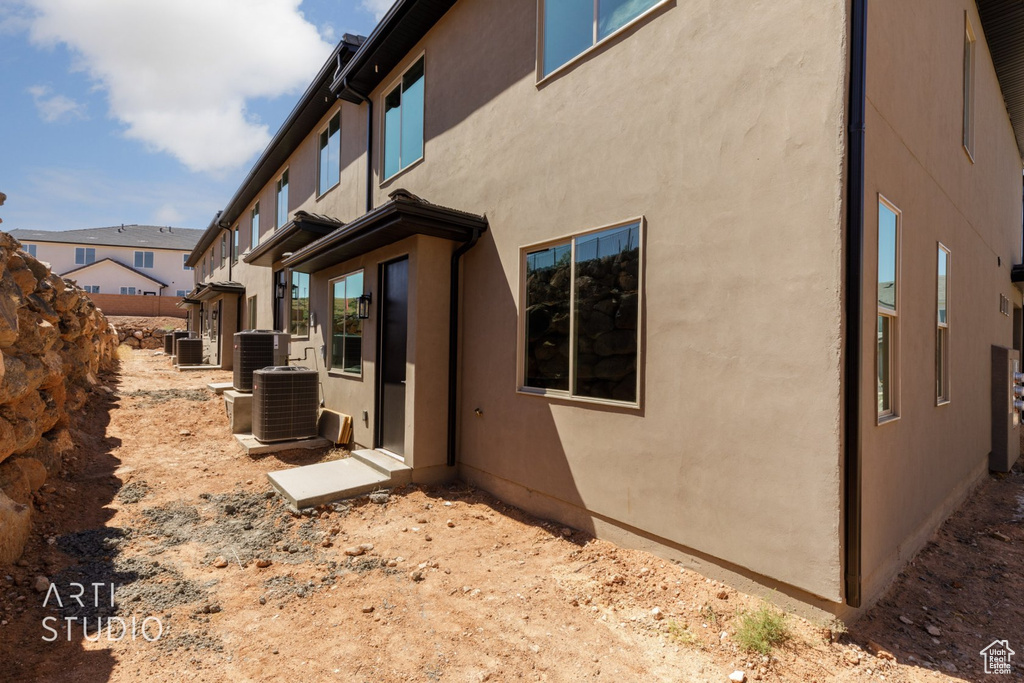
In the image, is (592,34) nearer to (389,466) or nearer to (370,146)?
(370,146)

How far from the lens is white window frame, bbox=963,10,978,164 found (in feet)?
20.1

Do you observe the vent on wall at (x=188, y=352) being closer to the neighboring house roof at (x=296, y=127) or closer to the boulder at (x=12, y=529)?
the neighboring house roof at (x=296, y=127)

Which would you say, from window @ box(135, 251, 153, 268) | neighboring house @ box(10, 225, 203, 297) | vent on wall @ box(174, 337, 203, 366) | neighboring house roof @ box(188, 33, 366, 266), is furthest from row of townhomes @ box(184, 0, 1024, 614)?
window @ box(135, 251, 153, 268)

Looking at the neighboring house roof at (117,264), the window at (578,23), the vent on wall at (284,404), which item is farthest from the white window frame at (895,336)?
the neighboring house roof at (117,264)

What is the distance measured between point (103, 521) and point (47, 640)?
2.16 m

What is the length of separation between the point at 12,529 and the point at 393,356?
3.97 metres

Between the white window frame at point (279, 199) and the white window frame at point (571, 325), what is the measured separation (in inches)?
399

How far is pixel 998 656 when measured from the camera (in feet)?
10.1

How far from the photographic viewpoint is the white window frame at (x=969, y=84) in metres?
6.13

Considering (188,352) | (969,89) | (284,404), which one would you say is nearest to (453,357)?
(284,404)

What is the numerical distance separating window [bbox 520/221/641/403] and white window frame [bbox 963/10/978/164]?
533 centimetres

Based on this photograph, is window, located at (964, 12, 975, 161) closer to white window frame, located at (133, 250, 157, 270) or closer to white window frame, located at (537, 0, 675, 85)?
white window frame, located at (537, 0, 675, 85)

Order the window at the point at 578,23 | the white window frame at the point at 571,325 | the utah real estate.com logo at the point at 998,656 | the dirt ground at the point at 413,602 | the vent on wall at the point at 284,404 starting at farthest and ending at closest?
1. the vent on wall at the point at 284,404
2. the window at the point at 578,23
3. the white window frame at the point at 571,325
4. the utah real estate.com logo at the point at 998,656
5. the dirt ground at the point at 413,602

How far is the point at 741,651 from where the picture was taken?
2.88 m
